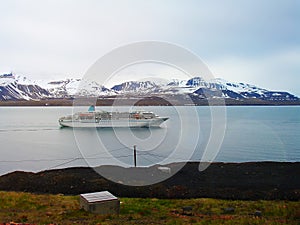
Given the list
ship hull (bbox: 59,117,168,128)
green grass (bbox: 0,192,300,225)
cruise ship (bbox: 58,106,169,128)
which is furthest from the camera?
cruise ship (bbox: 58,106,169,128)

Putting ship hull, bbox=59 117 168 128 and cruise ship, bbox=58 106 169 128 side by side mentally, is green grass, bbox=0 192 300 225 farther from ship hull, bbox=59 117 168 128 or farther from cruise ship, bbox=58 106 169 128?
cruise ship, bbox=58 106 169 128

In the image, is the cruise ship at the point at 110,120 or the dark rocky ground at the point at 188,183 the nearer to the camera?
the dark rocky ground at the point at 188,183

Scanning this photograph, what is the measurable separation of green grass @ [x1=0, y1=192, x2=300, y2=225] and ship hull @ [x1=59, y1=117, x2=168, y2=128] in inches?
2228

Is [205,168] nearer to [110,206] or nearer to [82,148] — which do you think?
[110,206]

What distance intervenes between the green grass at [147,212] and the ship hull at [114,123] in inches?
2228

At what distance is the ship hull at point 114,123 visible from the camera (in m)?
69.6

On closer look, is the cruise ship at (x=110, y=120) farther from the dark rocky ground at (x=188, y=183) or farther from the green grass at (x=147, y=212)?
the green grass at (x=147, y=212)

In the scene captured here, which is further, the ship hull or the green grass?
the ship hull

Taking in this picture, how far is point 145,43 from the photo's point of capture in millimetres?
17297

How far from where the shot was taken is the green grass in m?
8.81

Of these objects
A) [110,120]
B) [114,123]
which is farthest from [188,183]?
[110,120]

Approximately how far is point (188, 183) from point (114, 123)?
185 feet

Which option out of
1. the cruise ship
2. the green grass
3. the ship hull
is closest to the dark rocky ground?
the green grass

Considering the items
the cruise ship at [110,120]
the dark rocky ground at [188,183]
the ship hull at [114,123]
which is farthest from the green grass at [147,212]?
the cruise ship at [110,120]
